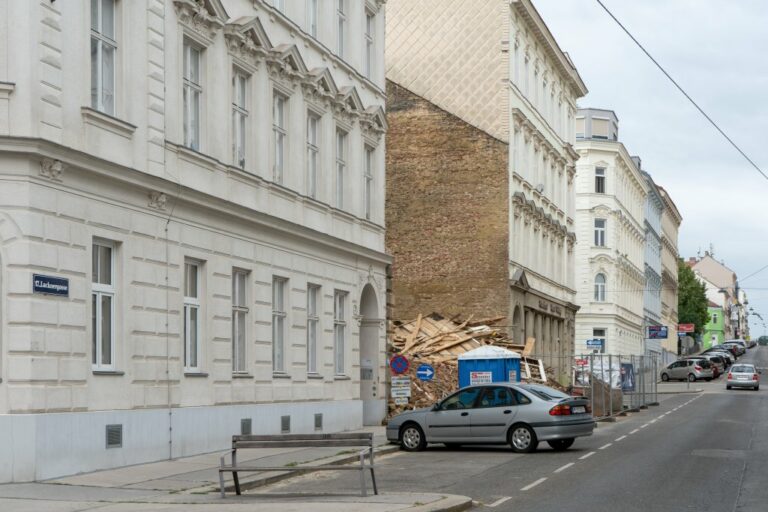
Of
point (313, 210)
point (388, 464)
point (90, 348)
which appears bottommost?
point (388, 464)

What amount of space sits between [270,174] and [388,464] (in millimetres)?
7471

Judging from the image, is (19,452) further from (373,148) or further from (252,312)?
(373,148)

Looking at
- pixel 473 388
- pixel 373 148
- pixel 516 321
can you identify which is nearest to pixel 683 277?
pixel 516 321

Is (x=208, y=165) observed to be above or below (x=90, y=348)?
above

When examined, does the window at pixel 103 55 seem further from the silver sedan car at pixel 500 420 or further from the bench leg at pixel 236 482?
the silver sedan car at pixel 500 420

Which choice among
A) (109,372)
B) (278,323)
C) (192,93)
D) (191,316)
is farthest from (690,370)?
(109,372)

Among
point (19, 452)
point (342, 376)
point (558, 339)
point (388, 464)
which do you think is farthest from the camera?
point (558, 339)

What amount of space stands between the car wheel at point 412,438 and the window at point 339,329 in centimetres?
626

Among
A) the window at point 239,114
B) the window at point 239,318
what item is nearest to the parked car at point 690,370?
the window at point 239,318

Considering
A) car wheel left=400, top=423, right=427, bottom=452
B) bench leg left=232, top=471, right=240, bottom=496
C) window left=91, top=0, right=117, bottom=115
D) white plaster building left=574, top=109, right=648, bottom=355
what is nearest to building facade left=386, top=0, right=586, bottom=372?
car wheel left=400, top=423, right=427, bottom=452

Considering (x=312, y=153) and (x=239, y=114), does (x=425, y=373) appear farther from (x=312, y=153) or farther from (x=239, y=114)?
(x=239, y=114)

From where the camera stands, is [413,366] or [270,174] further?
[413,366]

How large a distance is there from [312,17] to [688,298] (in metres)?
120

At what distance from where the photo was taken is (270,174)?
2797 cm
